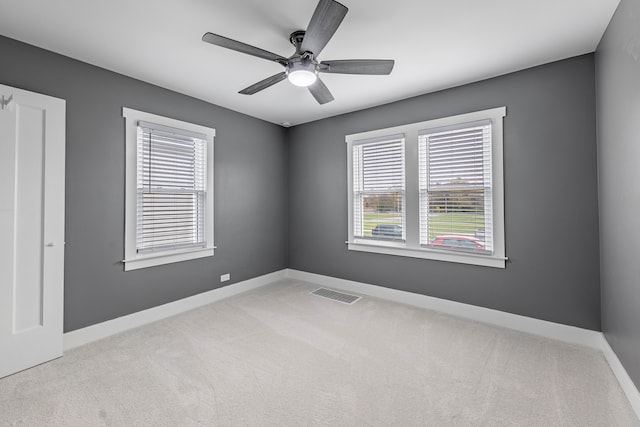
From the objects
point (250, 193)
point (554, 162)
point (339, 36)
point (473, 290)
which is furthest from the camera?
point (250, 193)

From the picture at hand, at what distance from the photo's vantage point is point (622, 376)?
2023mm

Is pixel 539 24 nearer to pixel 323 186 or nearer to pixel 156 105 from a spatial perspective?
pixel 323 186

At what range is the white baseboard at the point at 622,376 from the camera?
1778 millimetres

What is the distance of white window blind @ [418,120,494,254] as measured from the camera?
312 cm

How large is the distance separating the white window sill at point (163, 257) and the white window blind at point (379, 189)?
214 cm

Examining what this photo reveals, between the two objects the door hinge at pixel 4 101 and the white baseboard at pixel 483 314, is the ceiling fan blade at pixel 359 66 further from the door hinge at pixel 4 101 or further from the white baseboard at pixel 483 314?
the white baseboard at pixel 483 314

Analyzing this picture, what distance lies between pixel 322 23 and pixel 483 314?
3204 millimetres

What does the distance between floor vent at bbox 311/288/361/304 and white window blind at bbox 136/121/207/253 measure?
5.74 feet

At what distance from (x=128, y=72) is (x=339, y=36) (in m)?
2.20

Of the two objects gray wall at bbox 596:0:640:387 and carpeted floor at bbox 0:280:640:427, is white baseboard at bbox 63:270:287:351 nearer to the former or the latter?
carpeted floor at bbox 0:280:640:427

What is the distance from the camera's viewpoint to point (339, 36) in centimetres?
231

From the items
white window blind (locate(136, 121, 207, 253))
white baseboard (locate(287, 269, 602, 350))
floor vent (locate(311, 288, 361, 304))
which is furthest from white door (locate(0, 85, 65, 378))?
white baseboard (locate(287, 269, 602, 350))

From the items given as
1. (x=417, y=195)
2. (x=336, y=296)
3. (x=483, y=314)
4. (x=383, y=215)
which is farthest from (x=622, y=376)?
(x=336, y=296)

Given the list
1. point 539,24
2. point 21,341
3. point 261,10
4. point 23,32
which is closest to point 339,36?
point 261,10
